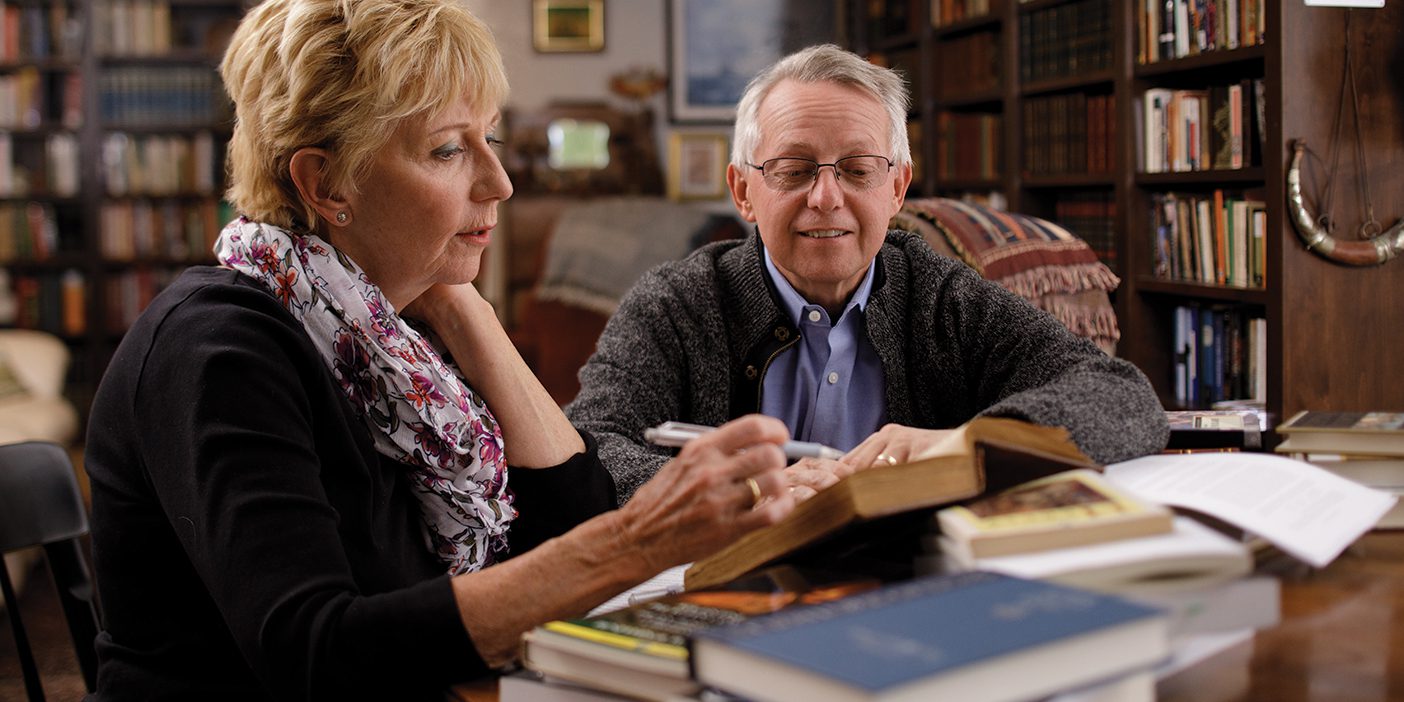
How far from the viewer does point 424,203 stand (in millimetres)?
1281

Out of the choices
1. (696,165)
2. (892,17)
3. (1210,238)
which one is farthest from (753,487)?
(696,165)

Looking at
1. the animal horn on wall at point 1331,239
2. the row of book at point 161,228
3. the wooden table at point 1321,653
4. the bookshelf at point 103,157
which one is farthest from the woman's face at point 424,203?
the row of book at point 161,228

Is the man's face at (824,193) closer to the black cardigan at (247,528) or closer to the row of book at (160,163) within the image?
the black cardigan at (247,528)

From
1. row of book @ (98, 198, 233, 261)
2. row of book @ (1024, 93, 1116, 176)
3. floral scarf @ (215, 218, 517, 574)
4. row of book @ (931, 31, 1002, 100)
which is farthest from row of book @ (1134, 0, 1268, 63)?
row of book @ (98, 198, 233, 261)

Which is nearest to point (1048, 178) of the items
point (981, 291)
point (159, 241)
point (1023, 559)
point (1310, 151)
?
point (1310, 151)

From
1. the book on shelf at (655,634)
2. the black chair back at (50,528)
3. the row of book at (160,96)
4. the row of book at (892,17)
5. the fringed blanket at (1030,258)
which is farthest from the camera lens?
the row of book at (160,96)

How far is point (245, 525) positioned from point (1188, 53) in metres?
3.36

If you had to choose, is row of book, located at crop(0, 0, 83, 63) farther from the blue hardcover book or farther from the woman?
the blue hardcover book

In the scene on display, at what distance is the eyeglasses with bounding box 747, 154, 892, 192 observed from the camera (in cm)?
185

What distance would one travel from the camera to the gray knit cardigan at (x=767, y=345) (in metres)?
1.80

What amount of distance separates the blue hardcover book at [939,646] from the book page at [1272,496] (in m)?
0.30

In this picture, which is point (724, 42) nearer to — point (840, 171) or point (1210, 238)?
point (1210, 238)

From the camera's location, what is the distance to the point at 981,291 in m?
1.90

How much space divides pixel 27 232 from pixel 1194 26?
5.36 meters
